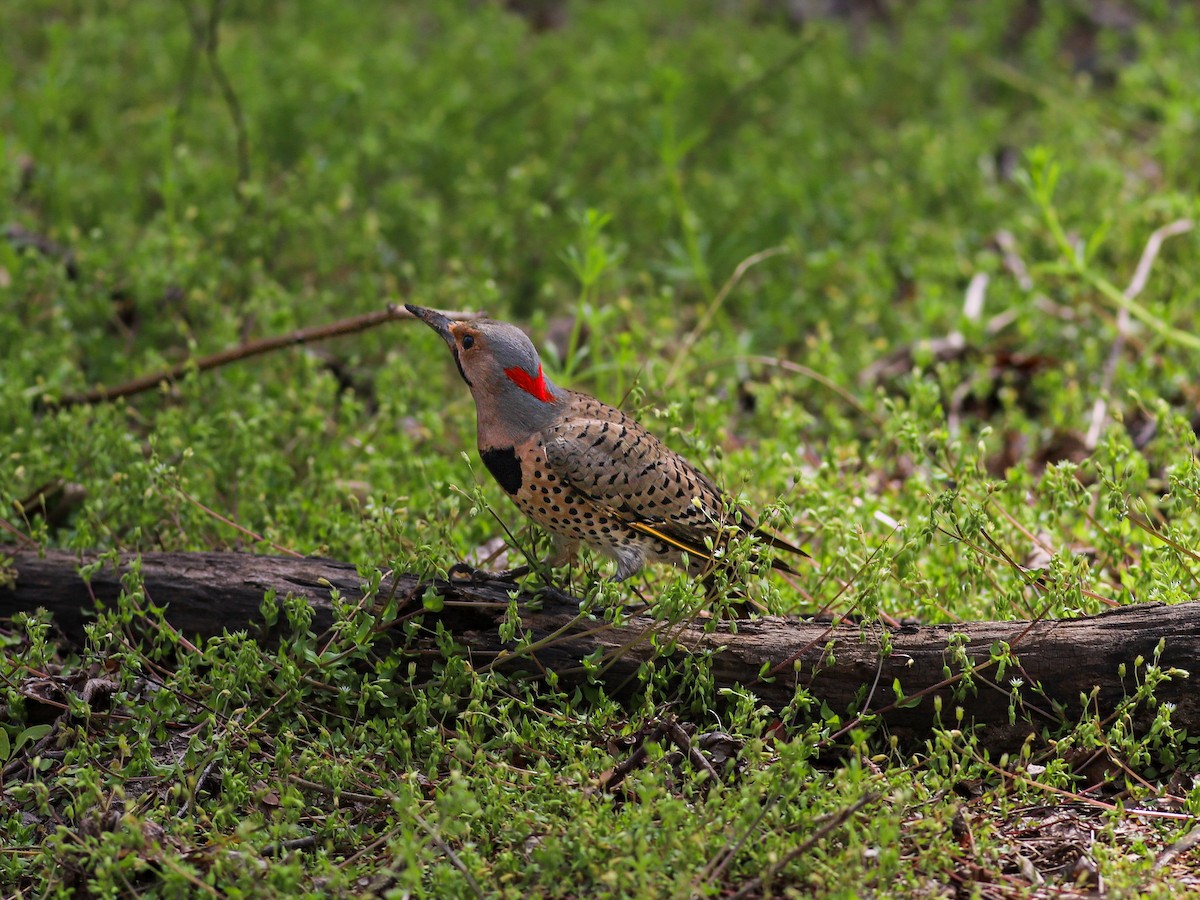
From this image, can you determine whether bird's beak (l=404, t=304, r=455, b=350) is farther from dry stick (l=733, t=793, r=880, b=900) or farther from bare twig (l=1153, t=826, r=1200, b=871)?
bare twig (l=1153, t=826, r=1200, b=871)

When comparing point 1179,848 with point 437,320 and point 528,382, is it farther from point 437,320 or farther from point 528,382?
point 437,320

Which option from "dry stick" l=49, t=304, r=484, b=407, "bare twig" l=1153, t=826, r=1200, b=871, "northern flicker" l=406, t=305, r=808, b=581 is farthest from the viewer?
"dry stick" l=49, t=304, r=484, b=407

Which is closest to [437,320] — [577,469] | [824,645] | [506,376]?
[506,376]

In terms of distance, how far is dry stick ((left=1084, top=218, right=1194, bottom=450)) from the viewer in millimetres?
6090

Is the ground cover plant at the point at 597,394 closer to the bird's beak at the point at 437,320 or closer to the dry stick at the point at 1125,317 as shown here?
the dry stick at the point at 1125,317

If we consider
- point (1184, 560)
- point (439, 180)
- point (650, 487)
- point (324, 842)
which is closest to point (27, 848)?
point (324, 842)

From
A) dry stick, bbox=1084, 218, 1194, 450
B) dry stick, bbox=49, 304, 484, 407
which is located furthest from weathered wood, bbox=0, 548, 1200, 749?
dry stick, bbox=1084, 218, 1194, 450

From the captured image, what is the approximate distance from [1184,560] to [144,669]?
3.16 meters

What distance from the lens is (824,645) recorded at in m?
3.93

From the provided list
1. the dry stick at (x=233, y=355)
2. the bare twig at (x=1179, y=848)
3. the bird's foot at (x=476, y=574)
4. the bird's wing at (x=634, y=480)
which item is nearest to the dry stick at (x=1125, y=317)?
the bird's wing at (x=634, y=480)

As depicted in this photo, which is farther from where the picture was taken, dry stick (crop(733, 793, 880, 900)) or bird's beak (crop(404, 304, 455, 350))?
bird's beak (crop(404, 304, 455, 350))

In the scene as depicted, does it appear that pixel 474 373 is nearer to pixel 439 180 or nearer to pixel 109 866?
pixel 109 866

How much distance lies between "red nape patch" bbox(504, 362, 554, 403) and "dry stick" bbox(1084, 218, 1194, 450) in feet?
8.85

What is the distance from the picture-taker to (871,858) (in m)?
3.42
